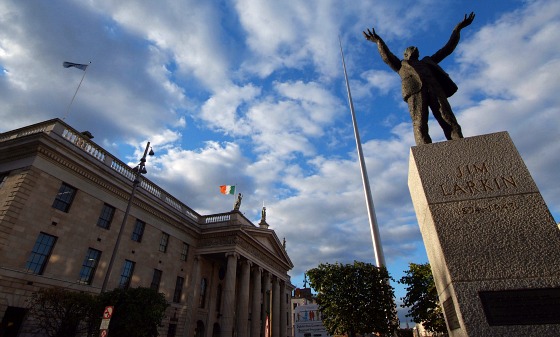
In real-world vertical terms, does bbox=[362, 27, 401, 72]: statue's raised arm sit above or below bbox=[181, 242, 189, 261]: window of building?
below

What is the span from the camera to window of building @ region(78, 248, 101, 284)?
1956 cm

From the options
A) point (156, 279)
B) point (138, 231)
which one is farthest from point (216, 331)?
point (138, 231)

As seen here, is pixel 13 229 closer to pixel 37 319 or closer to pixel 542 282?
pixel 37 319

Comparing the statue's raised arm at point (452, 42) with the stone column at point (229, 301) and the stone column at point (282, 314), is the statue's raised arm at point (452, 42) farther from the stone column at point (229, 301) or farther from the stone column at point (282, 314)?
the stone column at point (282, 314)

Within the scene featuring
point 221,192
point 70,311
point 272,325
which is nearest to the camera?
point 70,311

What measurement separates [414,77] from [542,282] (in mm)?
5115

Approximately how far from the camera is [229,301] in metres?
28.6

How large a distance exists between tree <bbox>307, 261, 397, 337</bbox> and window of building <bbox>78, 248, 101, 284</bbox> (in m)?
17.1

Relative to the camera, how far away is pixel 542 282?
4.70 m

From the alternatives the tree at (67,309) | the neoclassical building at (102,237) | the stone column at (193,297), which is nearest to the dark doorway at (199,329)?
the neoclassical building at (102,237)

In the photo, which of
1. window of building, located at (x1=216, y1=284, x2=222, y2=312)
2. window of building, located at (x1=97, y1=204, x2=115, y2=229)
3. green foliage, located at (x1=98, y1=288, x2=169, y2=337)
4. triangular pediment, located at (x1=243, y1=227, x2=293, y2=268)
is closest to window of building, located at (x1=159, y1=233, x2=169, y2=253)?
window of building, located at (x1=97, y1=204, x2=115, y2=229)

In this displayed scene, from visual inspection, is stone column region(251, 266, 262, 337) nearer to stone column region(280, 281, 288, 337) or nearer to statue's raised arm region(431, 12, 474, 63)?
stone column region(280, 281, 288, 337)

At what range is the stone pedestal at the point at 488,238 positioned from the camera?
4605mm

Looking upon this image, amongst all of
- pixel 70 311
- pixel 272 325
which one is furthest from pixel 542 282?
pixel 272 325
